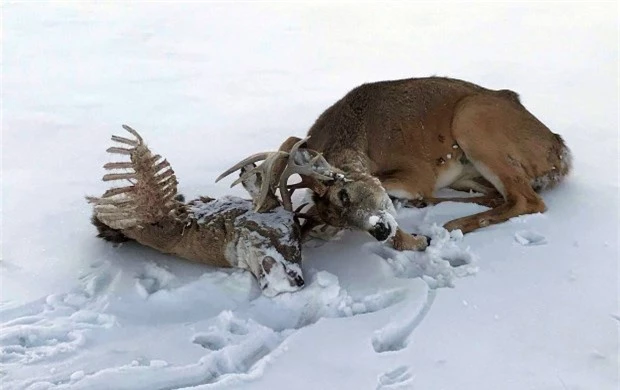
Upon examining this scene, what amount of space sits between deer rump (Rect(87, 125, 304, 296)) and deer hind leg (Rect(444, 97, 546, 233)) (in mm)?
1614

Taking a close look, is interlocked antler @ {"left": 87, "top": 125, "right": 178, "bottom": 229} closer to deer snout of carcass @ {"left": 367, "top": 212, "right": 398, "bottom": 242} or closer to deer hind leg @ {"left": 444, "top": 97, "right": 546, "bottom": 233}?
deer snout of carcass @ {"left": 367, "top": 212, "right": 398, "bottom": 242}

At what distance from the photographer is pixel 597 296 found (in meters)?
3.68

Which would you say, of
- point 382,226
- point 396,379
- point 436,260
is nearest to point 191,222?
point 382,226

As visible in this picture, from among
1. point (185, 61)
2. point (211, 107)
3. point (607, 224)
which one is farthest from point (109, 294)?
point (185, 61)

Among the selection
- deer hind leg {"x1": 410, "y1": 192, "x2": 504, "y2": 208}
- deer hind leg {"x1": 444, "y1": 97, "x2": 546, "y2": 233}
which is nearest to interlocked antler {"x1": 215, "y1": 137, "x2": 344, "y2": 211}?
deer hind leg {"x1": 410, "y1": 192, "x2": 504, "y2": 208}

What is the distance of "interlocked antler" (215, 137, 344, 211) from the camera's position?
404 centimetres

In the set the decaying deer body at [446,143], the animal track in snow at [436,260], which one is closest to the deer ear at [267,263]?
the animal track in snow at [436,260]

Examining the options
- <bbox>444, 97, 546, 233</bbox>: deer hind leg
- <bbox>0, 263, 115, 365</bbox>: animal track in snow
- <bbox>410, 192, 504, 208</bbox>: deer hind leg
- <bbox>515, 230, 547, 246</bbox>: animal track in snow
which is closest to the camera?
<bbox>0, 263, 115, 365</bbox>: animal track in snow

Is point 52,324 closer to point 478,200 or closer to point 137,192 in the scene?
point 137,192

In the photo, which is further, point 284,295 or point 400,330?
point 284,295

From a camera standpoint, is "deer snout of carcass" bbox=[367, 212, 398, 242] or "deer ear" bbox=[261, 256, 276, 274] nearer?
"deer ear" bbox=[261, 256, 276, 274]

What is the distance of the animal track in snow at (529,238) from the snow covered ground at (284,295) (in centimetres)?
1

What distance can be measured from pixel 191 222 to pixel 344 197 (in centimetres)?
93

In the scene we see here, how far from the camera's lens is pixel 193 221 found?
4215mm
